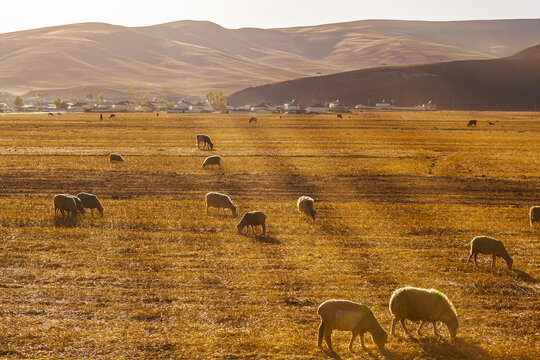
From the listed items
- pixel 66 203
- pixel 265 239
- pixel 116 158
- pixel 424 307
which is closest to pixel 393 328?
pixel 424 307

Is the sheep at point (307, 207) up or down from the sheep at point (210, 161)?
down

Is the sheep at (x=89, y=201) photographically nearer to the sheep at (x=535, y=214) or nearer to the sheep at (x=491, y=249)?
the sheep at (x=491, y=249)

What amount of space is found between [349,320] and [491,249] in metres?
7.81

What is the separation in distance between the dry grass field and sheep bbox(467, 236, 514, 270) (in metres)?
0.44

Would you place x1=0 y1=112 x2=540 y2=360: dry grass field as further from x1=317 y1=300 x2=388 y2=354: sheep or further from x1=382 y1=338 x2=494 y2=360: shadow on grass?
x1=317 y1=300 x2=388 y2=354: sheep

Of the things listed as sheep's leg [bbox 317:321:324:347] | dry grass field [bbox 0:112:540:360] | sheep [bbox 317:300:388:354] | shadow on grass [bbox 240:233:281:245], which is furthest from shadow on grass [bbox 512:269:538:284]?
shadow on grass [bbox 240:233:281:245]

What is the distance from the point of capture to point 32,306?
42.5 feet

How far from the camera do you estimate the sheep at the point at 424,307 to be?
37.4ft

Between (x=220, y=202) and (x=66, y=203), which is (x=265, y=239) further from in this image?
(x=66, y=203)

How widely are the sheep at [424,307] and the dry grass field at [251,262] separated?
0.55 meters

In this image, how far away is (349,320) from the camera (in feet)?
35.8

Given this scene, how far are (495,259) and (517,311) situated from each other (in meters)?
3.62

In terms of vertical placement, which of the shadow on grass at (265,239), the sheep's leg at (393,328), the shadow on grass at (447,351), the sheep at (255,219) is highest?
the sheep at (255,219)

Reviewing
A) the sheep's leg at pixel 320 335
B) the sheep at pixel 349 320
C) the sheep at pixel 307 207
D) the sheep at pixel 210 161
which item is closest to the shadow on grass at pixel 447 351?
the sheep at pixel 349 320
